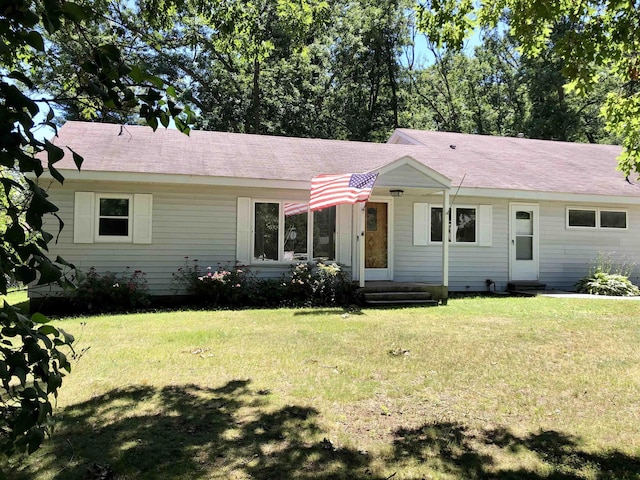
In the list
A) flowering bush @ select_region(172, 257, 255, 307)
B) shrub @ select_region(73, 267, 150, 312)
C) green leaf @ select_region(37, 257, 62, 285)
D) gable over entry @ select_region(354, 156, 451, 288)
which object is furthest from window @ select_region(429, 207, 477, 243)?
green leaf @ select_region(37, 257, 62, 285)

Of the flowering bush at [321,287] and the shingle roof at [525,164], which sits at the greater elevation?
the shingle roof at [525,164]

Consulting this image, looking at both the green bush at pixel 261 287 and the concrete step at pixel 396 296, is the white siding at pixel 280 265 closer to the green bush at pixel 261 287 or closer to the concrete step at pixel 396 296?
the green bush at pixel 261 287

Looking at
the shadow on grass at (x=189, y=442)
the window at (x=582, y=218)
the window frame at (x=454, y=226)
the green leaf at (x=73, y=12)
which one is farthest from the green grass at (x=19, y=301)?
the window at (x=582, y=218)

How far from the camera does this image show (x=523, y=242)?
12.9 metres

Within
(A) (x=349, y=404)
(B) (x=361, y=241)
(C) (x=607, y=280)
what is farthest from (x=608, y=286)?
(A) (x=349, y=404)

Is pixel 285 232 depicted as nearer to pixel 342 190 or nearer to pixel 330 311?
pixel 342 190

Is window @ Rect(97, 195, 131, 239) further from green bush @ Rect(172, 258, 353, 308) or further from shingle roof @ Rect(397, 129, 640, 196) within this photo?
shingle roof @ Rect(397, 129, 640, 196)

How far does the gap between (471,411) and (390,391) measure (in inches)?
30.8

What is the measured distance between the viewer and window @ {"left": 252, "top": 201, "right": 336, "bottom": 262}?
1108 centimetres

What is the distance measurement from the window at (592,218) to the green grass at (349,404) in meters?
6.53

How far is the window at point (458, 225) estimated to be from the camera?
12297 millimetres

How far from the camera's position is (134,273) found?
1008 centimetres

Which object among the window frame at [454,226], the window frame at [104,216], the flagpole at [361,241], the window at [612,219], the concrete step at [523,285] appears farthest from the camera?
the window at [612,219]

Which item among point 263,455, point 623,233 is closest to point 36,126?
point 263,455
